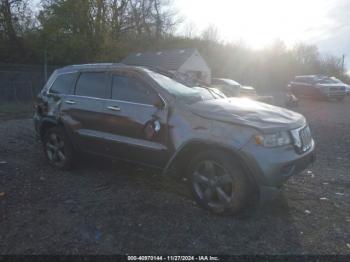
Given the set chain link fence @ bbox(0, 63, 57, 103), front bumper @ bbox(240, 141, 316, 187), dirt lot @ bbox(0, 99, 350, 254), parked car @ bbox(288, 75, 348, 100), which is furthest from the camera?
parked car @ bbox(288, 75, 348, 100)

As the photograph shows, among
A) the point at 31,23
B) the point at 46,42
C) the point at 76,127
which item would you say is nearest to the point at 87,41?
the point at 46,42

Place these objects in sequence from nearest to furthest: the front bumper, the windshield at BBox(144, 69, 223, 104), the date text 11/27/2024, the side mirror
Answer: the date text 11/27/2024
the front bumper
the side mirror
the windshield at BBox(144, 69, 223, 104)

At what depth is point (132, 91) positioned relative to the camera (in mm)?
4578

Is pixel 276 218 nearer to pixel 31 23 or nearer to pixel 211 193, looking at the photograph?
pixel 211 193

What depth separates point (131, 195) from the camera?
4527 mm

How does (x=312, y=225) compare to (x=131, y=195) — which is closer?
(x=312, y=225)

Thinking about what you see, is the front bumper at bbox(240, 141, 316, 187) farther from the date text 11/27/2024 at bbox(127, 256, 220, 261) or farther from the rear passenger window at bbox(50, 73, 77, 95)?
the rear passenger window at bbox(50, 73, 77, 95)

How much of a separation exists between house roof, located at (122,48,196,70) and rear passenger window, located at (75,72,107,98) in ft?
73.2

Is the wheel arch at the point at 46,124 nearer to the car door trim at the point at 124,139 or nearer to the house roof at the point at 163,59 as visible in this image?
the car door trim at the point at 124,139

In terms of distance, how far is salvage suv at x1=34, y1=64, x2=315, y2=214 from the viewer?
3.63 metres

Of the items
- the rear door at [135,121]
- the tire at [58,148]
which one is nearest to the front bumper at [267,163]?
the rear door at [135,121]

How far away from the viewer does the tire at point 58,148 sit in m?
5.46

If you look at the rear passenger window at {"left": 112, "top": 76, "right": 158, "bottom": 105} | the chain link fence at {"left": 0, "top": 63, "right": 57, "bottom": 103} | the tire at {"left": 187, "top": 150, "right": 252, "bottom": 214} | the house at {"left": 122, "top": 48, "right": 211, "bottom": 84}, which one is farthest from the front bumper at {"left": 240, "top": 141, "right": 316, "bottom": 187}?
the house at {"left": 122, "top": 48, "right": 211, "bottom": 84}

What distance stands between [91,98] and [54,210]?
1.76 metres
